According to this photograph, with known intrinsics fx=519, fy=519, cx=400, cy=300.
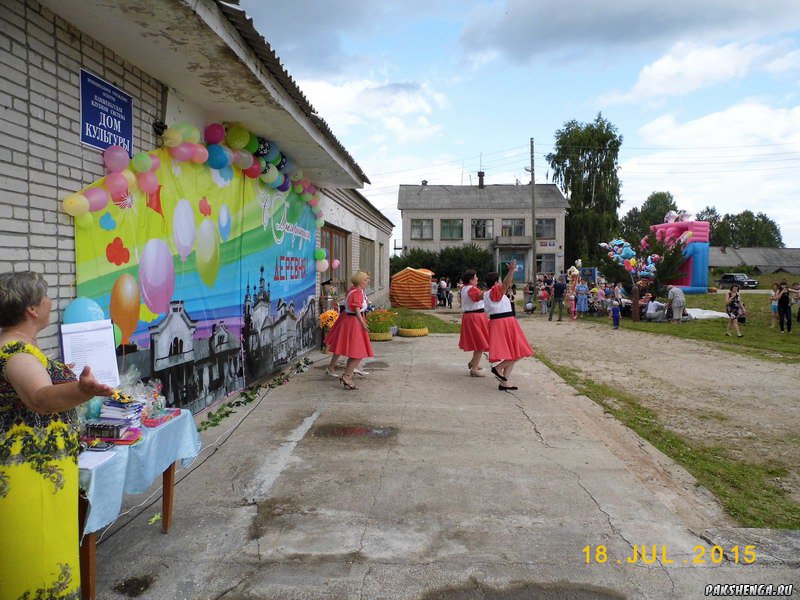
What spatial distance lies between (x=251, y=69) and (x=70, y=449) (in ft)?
11.3

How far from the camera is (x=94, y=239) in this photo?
385 centimetres

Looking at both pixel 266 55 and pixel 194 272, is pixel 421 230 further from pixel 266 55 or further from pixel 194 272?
pixel 266 55

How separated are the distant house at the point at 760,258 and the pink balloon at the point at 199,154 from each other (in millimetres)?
76200

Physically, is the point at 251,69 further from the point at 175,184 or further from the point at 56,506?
the point at 56,506

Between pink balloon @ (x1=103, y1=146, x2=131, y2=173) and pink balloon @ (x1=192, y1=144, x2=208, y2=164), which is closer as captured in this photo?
pink balloon @ (x1=103, y1=146, x2=131, y2=173)

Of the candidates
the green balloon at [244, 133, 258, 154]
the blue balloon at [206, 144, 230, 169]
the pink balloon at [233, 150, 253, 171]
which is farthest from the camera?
the green balloon at [244, 133, 258, 154]

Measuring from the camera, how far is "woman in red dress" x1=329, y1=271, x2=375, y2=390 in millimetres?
7113

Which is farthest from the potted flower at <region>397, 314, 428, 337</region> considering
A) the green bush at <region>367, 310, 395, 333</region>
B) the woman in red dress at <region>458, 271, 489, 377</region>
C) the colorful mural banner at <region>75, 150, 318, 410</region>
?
the colorful mural banner at <region>75, 150, 318, 410</region>

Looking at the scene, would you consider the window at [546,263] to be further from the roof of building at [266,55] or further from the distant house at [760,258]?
the roof of building at [266,55]

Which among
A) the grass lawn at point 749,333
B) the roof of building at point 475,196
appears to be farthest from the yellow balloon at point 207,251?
the roof of building at point 475,196

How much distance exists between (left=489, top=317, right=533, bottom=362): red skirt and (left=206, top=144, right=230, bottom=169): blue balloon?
4.19 meters

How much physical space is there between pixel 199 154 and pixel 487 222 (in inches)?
1633

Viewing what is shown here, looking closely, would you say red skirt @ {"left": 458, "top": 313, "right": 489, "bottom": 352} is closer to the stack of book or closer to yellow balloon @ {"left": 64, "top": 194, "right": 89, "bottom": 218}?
yellow balloon @ {"left": 64, "top": 194, "right": 89, "bottom": 218}

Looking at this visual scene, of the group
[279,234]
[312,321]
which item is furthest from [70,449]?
[312,321]
